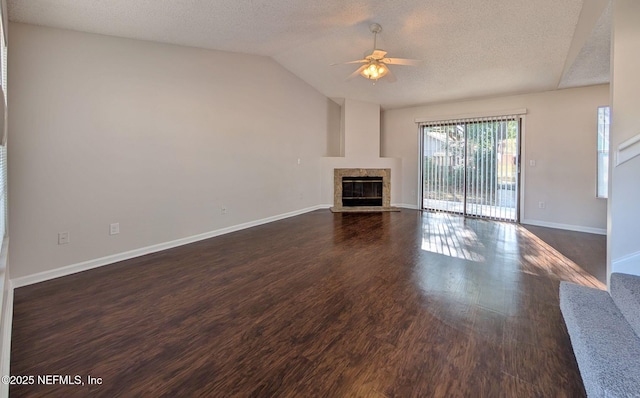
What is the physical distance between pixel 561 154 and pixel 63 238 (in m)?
7.31

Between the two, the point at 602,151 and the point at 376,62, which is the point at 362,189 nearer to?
the point at 376,62

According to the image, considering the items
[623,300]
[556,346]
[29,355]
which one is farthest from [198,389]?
[623,300]

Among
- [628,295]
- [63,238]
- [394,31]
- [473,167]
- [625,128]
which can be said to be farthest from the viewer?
[473,167]

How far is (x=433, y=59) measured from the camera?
4.68 metres

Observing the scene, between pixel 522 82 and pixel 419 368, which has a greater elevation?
pixel 522 82

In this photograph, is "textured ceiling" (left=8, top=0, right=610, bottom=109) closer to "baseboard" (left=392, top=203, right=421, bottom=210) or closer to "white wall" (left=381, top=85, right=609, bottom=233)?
"white wall" (left=381, top=85, right=609, bottom=233)

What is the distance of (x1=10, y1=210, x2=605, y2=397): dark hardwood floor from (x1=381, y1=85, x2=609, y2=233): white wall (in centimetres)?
171

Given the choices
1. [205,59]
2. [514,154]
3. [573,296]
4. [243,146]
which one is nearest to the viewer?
[573,296]

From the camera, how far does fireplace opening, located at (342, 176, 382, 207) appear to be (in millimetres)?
7254

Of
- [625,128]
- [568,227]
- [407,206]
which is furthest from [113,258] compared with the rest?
[568,227]

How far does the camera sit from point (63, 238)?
9.77 feet

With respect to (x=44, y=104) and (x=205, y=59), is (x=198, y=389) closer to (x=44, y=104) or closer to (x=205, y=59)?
(x=44, y=104)

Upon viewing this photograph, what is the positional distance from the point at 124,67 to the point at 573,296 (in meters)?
4.70

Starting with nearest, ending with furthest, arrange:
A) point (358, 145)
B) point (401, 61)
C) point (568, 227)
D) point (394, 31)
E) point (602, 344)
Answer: point (602, 344) < point (401, 61) < point (394, 31) < point (568, 227) < point (358, 145)
